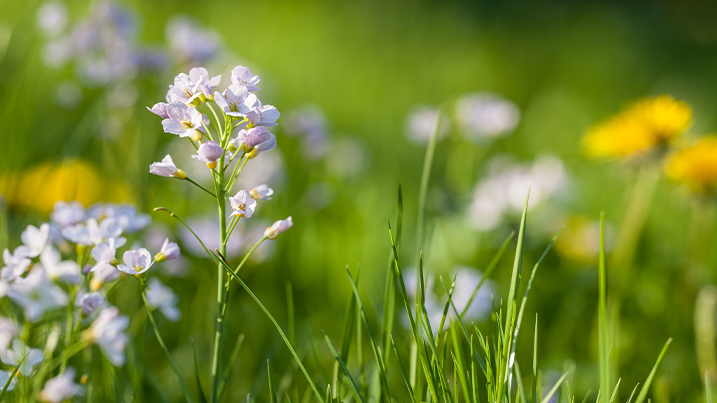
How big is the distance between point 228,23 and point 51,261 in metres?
3.35

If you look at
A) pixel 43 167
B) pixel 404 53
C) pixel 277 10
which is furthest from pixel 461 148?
pixel 277 10

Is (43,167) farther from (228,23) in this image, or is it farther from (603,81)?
(603,81)

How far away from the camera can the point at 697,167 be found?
47.0 inches

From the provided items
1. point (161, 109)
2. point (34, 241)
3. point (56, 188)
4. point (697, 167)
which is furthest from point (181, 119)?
point (697, 167)

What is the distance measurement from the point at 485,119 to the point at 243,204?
3.62 feet

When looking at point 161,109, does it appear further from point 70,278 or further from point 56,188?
point 56,188

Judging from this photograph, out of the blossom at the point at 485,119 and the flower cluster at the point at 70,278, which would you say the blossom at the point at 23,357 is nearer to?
the flower cluster at the point at 70,278

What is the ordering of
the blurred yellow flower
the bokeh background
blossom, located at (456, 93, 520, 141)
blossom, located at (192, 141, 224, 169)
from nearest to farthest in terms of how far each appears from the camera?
blossom, located at (192, 141, 224, 169) → the bokeh background → the blurred yellow flower → blossom, located at (456, 93, 520, 141)

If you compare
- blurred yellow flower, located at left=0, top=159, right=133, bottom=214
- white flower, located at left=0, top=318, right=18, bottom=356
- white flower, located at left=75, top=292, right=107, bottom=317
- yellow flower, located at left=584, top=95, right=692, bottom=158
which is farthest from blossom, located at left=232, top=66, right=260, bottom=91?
yellow flower, located at left=584, top=95, right=692, bottom=158

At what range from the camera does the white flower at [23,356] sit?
0.55 m

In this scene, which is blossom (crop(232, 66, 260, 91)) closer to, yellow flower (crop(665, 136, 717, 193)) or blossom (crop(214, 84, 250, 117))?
blossom (crop(214, 84, 250, 117))

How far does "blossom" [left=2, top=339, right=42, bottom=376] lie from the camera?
0.55m

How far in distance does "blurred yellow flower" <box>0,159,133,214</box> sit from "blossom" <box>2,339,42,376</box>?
0.66 m

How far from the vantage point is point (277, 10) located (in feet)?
13.7
